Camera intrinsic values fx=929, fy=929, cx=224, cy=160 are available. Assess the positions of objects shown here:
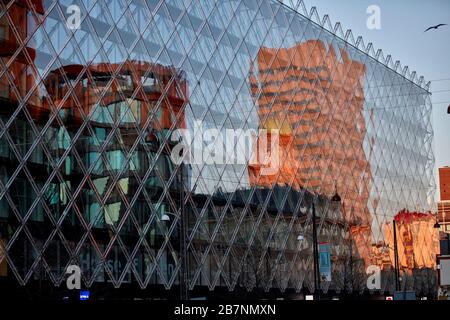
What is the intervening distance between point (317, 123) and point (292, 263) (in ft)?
45.1

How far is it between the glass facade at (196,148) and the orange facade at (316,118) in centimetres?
18

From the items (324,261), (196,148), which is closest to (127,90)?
(196,148)

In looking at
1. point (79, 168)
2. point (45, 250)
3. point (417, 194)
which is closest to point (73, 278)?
point (45, 250)

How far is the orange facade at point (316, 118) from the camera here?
256ft

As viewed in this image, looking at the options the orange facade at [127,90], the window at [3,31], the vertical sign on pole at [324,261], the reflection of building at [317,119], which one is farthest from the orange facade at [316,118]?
the window at [3,31]

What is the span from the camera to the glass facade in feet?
175

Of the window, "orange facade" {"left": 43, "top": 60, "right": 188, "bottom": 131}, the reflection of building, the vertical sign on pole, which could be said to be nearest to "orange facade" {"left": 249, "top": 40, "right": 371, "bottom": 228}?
the reflection of building

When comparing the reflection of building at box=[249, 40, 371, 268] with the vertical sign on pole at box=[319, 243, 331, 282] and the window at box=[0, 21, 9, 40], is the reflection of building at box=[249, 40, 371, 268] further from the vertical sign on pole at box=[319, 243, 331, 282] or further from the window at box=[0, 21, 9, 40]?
the window at box=[0, 21, 9, 40]

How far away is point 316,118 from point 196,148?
1997 centimetres

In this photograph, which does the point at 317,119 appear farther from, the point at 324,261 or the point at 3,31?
the point at 3,31

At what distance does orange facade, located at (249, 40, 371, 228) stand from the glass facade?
0.18 metres

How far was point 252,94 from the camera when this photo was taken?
249 ft

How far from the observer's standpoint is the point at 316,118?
84188 mm
